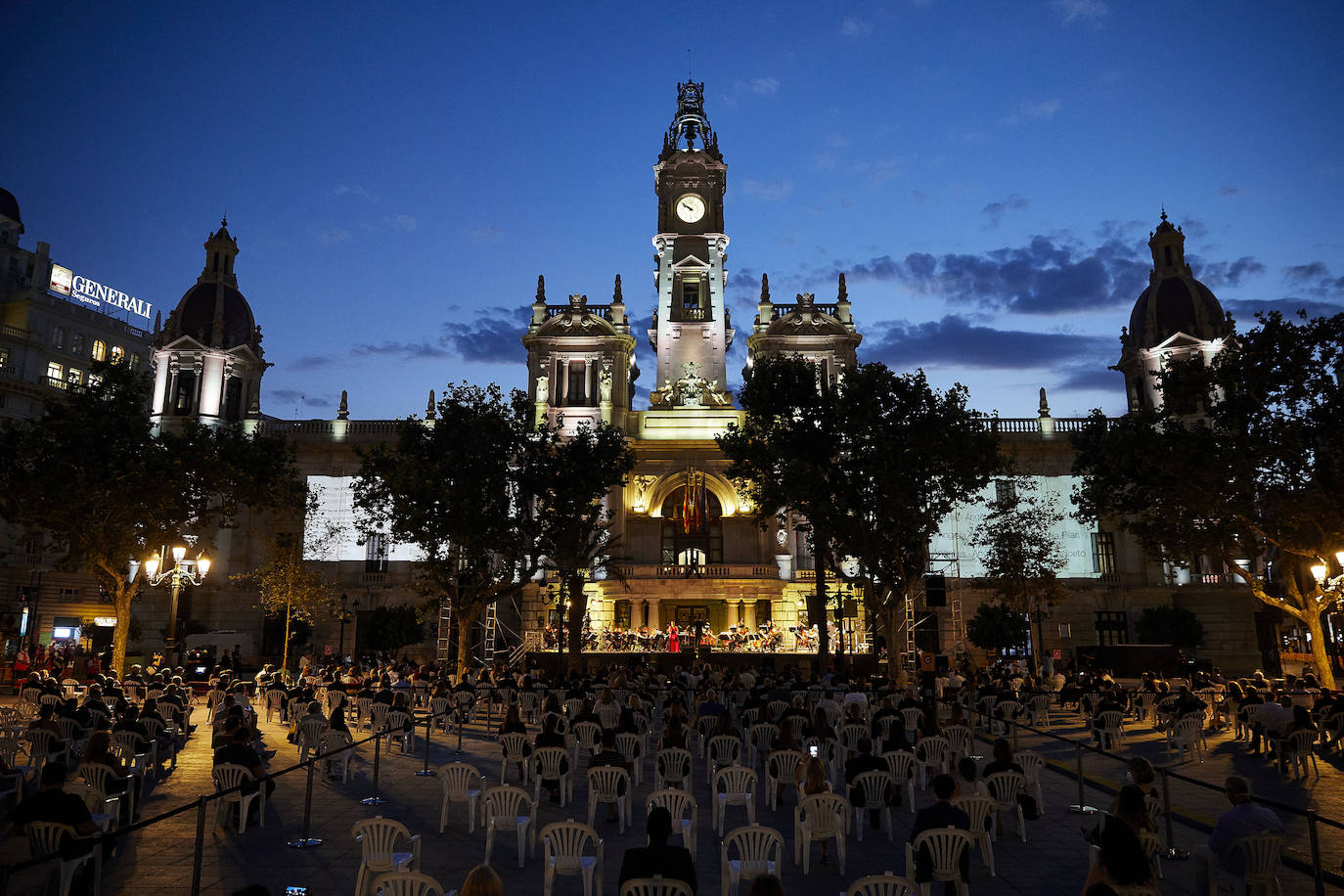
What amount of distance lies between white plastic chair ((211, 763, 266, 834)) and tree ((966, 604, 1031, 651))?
3505 cm

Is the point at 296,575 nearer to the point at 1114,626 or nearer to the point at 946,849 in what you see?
the point at 946,849

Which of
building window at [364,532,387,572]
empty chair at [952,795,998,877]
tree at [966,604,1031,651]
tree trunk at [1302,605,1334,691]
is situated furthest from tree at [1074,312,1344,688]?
building window at [364,532,387,572]

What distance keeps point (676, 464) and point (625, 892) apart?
134 ft

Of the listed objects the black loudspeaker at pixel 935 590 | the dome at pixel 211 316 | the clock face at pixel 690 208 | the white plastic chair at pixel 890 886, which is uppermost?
the clock face at pixel 690 208

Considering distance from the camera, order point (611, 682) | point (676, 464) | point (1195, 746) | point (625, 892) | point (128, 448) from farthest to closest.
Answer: point (676, 464) < point (128, 448) < point (611, 682) < point (1195, 746) < point (625, 892)

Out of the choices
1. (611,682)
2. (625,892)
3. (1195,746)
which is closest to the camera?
(625,892)

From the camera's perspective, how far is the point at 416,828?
11.9m

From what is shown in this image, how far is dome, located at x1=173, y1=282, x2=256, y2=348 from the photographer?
165ft

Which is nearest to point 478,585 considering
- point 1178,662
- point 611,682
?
point 611,682

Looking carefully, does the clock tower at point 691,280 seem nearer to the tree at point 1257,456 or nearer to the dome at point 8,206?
the tree at point 1257,456

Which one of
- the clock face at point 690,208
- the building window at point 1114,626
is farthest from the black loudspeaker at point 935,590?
the clock face at point 690,208

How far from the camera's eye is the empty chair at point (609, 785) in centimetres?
1176

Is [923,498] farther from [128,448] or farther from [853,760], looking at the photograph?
[128,448]

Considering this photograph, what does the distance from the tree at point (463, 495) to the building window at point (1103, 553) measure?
30.8 meters
